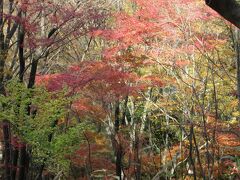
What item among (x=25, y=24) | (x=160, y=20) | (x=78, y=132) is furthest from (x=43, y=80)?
(x=160, y=20)

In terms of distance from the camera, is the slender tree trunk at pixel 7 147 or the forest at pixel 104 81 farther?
the slender tree trunk at pixel 7 147

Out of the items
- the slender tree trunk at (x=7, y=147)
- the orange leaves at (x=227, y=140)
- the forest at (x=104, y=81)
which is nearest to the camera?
the forest at (x=104, y=81)

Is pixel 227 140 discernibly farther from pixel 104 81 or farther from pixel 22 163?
pixel 22 163

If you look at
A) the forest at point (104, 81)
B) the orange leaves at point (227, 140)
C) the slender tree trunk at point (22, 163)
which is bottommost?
the slender tree trunk at point (22, 163)

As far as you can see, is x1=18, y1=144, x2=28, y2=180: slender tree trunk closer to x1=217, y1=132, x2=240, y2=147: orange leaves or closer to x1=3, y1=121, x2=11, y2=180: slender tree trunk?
x1=3, y1=121, x2=11, y2=180: slender tree trunk

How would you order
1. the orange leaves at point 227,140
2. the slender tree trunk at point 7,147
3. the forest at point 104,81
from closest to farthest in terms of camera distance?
the forest at point 104,81
the slender tree trunk at point 7,147
the orange leaves at point 227,140

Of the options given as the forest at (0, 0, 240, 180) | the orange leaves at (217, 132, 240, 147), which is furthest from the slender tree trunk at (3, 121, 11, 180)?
the orange leaves at (217, 132, 240, 147)

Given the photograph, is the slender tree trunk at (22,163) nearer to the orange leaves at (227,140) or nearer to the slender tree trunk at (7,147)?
the slender tree trunk at (7,147)

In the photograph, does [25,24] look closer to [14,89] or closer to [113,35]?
[14,89]

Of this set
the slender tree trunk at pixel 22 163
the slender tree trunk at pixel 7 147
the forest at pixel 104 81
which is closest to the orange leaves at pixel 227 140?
the forest at pixel 104 81

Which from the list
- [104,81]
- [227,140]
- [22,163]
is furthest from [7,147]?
[227,140]

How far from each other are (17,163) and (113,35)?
4.78m

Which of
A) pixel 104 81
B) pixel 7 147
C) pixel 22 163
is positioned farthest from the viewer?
pixel 104 81

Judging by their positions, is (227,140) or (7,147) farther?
(227,140)
